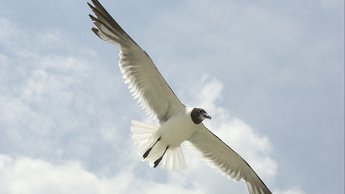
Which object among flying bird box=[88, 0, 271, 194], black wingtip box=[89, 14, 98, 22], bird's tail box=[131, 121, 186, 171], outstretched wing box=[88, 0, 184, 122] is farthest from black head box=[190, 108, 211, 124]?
black wingtip box=[89, 14, 98, 22]

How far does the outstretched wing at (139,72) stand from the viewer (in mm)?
11641

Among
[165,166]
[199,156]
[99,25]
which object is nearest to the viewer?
[99,25]

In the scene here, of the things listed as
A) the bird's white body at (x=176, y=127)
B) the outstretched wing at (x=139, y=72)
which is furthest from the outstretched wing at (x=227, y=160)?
the outstretched wing at (x=139, y=72)

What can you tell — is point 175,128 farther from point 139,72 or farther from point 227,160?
point 227,160

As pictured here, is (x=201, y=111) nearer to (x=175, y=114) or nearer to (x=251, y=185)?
(x=175, y=114)

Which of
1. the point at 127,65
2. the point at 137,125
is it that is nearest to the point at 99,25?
the point at 127,65

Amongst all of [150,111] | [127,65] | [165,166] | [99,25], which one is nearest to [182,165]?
[165,166]

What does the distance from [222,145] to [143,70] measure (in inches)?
80.4

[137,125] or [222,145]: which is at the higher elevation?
[222,145]

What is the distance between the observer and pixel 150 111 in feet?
40.6

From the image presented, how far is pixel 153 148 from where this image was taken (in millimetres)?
12172

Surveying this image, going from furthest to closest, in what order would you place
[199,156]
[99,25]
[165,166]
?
1. [199,156]
2. [165,166]
3. [99,25]

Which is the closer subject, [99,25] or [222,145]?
[99,25]

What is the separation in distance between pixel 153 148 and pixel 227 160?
161cm
